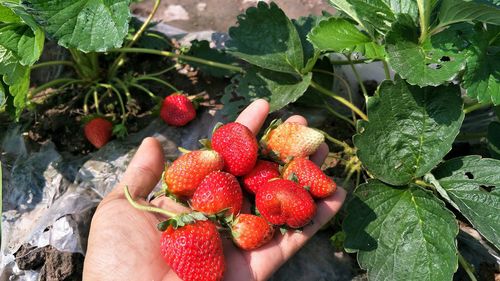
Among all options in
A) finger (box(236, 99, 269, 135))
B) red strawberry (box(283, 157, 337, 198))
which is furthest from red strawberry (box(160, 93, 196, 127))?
red strawberry (box(283, 157, 337, 198))

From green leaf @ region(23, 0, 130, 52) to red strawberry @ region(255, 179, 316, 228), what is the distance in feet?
2.49

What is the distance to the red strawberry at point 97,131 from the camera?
7.65ft

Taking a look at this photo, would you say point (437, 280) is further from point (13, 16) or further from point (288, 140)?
point (13, 16)

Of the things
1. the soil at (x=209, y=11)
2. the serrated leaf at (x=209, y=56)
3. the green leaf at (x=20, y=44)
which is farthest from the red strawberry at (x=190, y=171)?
the soil at (x=209, y=11)

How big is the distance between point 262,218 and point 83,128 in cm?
129

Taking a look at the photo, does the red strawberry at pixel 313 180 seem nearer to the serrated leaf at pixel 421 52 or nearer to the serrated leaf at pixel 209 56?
the serrated leaf at pixel 421 52

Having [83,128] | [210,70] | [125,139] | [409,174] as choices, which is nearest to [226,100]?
[210,70]

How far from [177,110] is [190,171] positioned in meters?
0.81

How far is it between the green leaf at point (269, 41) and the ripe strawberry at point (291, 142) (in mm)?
399

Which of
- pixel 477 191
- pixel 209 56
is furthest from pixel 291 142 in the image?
pixel 209 56

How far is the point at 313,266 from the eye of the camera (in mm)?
1996

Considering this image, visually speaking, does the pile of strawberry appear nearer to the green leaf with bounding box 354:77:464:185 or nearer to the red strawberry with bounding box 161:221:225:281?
the red strawberry with bounding box 161:221:225:281

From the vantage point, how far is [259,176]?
1.72 m

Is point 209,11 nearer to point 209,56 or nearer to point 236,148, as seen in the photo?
point 209,56
